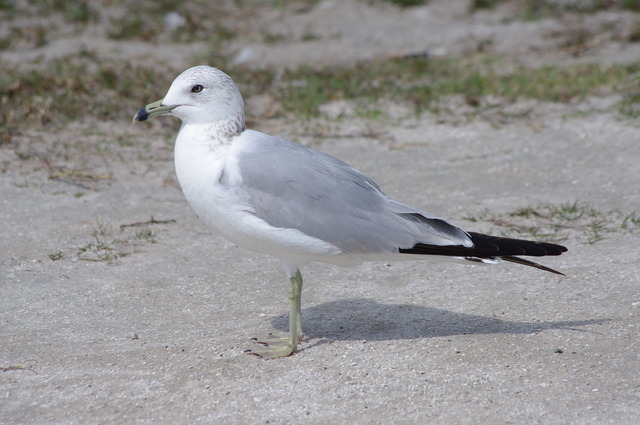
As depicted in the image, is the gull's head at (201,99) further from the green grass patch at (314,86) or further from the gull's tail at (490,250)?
the green grass patch at (314,86)

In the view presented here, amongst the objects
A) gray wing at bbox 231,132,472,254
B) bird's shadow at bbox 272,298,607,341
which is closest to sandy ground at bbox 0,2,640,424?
bird's shadow at bbox 272,298,607,341

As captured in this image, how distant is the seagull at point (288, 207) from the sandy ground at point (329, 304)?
0.36 m

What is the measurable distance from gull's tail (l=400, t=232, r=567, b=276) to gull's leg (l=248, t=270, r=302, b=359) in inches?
20.1

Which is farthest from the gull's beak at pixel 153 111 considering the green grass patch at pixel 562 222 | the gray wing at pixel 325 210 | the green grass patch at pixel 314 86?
the green grass patch at pixel 314 86

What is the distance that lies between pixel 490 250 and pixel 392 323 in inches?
26.1

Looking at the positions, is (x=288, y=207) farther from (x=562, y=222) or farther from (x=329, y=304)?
(x=562, y=222)

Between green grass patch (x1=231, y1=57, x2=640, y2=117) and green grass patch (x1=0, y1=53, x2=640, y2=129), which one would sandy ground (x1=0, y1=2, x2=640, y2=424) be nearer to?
green grass patch (x1=0, y1=53, x2=640, y2=129)

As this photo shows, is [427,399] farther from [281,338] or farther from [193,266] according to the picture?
[193,266]

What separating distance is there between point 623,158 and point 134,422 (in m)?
4.13

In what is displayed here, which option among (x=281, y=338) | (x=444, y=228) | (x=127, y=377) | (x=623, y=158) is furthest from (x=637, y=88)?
(x=127, y=377)

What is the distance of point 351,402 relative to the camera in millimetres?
3039

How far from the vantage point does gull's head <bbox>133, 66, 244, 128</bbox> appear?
3.54m

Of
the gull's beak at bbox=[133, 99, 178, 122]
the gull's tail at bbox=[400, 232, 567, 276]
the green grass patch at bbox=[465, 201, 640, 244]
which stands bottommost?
the green grass patch at bbox=[465, 201, 640, 244]

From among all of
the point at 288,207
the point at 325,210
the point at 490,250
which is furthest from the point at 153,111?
the point at 490,250
